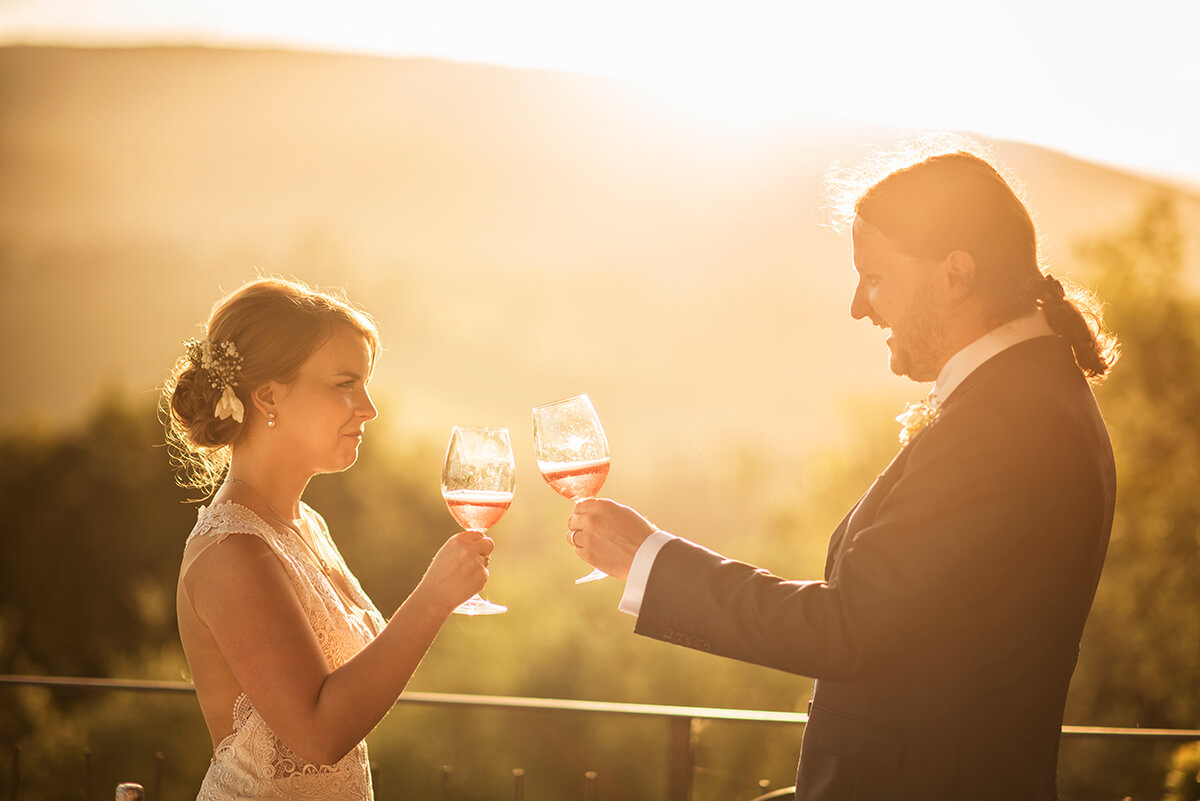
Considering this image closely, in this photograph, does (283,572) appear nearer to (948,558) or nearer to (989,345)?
(948,558)

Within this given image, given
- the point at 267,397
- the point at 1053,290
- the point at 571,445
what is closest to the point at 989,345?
the point at 1053,290

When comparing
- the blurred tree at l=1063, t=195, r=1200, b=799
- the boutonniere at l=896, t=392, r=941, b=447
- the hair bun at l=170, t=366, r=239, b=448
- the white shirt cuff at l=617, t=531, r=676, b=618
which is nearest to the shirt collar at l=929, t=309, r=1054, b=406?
the boutonniere at l=896, t=392, r=941, b=447

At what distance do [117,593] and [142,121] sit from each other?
73.4 feet

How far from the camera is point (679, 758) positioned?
3186 mm

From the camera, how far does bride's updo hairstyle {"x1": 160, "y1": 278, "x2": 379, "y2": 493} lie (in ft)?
6.88

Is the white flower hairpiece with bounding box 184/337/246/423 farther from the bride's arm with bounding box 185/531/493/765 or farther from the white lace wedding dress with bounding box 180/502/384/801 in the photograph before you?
the bride's arm with bounding box 185/531/493/765

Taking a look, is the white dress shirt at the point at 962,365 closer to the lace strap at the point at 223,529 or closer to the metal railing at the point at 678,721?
the lace strap at the point at 223,529

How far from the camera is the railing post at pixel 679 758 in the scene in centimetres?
313

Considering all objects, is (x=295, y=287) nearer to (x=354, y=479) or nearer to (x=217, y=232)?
(x=354, y=479)

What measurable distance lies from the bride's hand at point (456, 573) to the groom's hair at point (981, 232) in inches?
33.6

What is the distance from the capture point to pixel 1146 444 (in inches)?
712

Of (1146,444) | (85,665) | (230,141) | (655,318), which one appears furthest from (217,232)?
(1146,444)

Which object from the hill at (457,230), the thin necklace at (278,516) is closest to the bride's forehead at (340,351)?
the thin necklace at (278,516)

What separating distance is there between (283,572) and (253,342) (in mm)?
489
